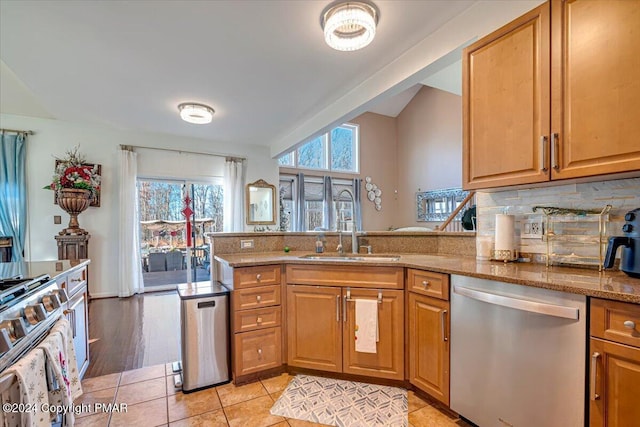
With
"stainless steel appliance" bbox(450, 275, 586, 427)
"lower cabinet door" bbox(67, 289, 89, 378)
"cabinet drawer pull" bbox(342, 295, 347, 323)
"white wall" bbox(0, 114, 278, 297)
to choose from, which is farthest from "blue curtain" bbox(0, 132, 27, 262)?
"stainless steel appliance" bbox(450, 275, 586, 427)

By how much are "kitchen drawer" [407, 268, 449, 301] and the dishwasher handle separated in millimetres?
113

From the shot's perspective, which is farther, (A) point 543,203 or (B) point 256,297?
(B) point 256,297

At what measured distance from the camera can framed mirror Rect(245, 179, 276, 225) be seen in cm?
585

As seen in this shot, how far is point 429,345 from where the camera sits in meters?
1.79

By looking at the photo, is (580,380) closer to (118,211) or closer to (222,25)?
(222,25)

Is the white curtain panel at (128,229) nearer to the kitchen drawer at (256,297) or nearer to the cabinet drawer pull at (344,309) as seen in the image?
the kitchen drawer at (256,297)

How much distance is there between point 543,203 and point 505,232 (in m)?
0.27

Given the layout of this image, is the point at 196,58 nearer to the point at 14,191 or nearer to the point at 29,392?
the point at 29,392

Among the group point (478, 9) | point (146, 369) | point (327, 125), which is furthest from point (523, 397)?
point (327, 125)

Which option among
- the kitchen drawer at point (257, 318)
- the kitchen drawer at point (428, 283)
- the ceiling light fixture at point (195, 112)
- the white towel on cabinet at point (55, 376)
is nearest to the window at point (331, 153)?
the ceiling light fixture at point (195, 112)

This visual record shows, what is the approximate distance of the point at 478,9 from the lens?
6.47ft

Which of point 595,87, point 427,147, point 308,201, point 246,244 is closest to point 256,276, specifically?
point 246,244

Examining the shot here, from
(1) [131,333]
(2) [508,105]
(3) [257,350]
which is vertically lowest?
(1) [131,333]

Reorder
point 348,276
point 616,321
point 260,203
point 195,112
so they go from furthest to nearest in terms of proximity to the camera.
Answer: point 260,203, point 195,112, point 348,276, point 616,321
